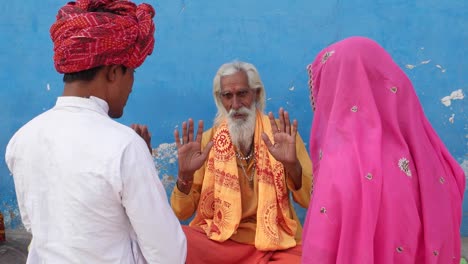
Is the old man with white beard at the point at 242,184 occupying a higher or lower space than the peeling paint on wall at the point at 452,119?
lower

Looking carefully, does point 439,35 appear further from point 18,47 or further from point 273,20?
point 18,47

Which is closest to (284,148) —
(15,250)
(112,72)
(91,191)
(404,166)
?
(404,166)

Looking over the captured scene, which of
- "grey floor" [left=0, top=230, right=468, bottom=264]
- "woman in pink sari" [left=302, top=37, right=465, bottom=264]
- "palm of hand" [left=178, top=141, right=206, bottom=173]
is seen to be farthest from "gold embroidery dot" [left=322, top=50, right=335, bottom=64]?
"grey floor" [left=0, top=230, right=468, bottom=264]

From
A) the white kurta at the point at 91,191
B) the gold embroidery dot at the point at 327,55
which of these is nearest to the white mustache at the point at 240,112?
the gold embroidery dot at the point at 327,55

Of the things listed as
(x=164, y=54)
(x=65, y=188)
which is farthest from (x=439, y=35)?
(x=65, y=188)

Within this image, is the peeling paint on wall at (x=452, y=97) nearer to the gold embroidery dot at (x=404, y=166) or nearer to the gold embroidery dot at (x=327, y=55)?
the gold embroidery dot at (x=327, y=55)

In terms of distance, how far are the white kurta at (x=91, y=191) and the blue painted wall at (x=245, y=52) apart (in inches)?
87.5

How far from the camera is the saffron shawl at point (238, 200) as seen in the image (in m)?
3.10

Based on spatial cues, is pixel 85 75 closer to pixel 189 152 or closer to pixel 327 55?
pixel 327 55

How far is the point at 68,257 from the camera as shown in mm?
1634

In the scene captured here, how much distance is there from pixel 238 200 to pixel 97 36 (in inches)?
67.9

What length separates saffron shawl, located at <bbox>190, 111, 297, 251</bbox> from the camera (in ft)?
10.2

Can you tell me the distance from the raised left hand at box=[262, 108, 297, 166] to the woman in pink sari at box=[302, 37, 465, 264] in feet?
2.10

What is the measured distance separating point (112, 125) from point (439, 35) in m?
2.78
